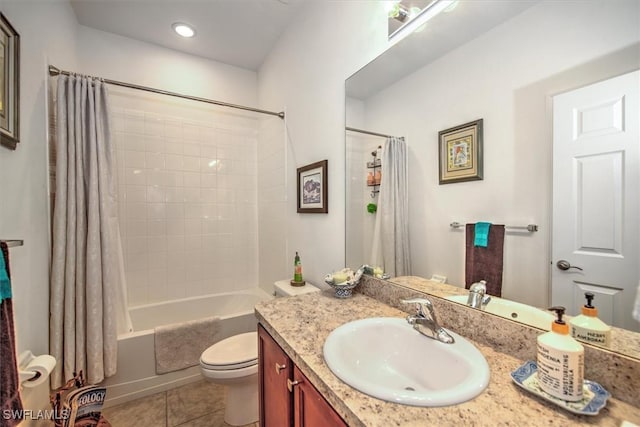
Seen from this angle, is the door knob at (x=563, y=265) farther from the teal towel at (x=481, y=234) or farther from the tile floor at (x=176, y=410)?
the tile floor at (x=176, y=410)

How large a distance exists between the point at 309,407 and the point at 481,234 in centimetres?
79

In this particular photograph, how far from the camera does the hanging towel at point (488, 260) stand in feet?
2.83

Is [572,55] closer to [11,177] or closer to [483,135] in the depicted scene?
[483,135]

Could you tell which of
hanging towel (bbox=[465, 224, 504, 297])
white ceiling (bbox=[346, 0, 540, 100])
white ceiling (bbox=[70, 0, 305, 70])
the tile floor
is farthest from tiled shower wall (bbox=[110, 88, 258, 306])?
hanging towel (bbox=[465, 224, 504, 297])

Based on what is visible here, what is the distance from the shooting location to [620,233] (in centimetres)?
62

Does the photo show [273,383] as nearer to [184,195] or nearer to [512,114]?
[512,114]

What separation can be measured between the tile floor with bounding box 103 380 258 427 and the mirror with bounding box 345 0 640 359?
1.52 meters

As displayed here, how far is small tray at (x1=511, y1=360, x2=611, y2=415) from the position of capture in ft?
1.73

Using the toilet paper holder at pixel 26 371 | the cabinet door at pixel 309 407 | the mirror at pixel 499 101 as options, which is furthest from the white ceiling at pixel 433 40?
the toilet paper holder at pixel 26 371

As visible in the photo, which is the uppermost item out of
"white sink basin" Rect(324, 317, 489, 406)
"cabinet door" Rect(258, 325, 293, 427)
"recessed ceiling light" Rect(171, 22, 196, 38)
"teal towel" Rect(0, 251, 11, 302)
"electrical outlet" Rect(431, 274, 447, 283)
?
"recessed ceiling light" Rect(171, 22, 196, 38)

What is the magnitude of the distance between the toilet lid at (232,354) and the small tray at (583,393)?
4.34 ft

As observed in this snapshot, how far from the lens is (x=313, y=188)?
1839 millimetres

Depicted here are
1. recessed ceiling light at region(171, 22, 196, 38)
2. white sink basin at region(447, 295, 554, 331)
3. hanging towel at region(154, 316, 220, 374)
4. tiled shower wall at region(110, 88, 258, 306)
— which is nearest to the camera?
white sink basin at region(447, 295, 554, 331)

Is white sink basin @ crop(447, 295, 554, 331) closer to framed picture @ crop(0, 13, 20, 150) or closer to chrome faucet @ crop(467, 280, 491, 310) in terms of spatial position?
chrome faucet @ crop(467, 280, 491, 310)
